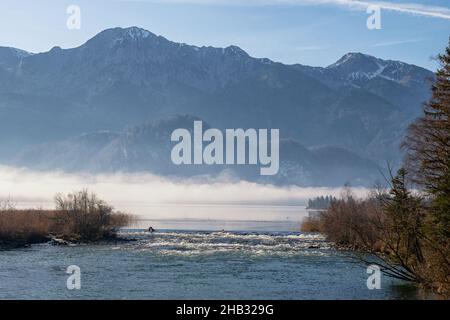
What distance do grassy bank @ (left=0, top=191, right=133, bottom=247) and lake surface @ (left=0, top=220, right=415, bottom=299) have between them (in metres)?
13.6

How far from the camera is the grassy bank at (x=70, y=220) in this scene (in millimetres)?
117250

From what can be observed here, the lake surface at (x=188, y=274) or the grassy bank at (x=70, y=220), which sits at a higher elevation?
the grassy bank at (x=70, y=220)

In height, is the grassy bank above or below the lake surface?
above

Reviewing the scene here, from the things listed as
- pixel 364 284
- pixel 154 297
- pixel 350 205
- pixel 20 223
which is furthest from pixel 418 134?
pixel 20 223

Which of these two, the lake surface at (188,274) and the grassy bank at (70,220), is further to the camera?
the grassy bank at (70,220)

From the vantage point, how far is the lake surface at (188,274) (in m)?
54.8

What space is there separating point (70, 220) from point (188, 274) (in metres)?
61.9

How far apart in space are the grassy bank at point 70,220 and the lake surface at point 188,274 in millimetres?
13635

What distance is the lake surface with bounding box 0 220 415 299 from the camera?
180 ft

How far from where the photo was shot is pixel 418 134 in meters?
56.9

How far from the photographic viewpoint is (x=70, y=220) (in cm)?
12331

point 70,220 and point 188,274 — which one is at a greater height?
point 70,220

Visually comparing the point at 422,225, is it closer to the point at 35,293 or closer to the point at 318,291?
the point at 318,291
